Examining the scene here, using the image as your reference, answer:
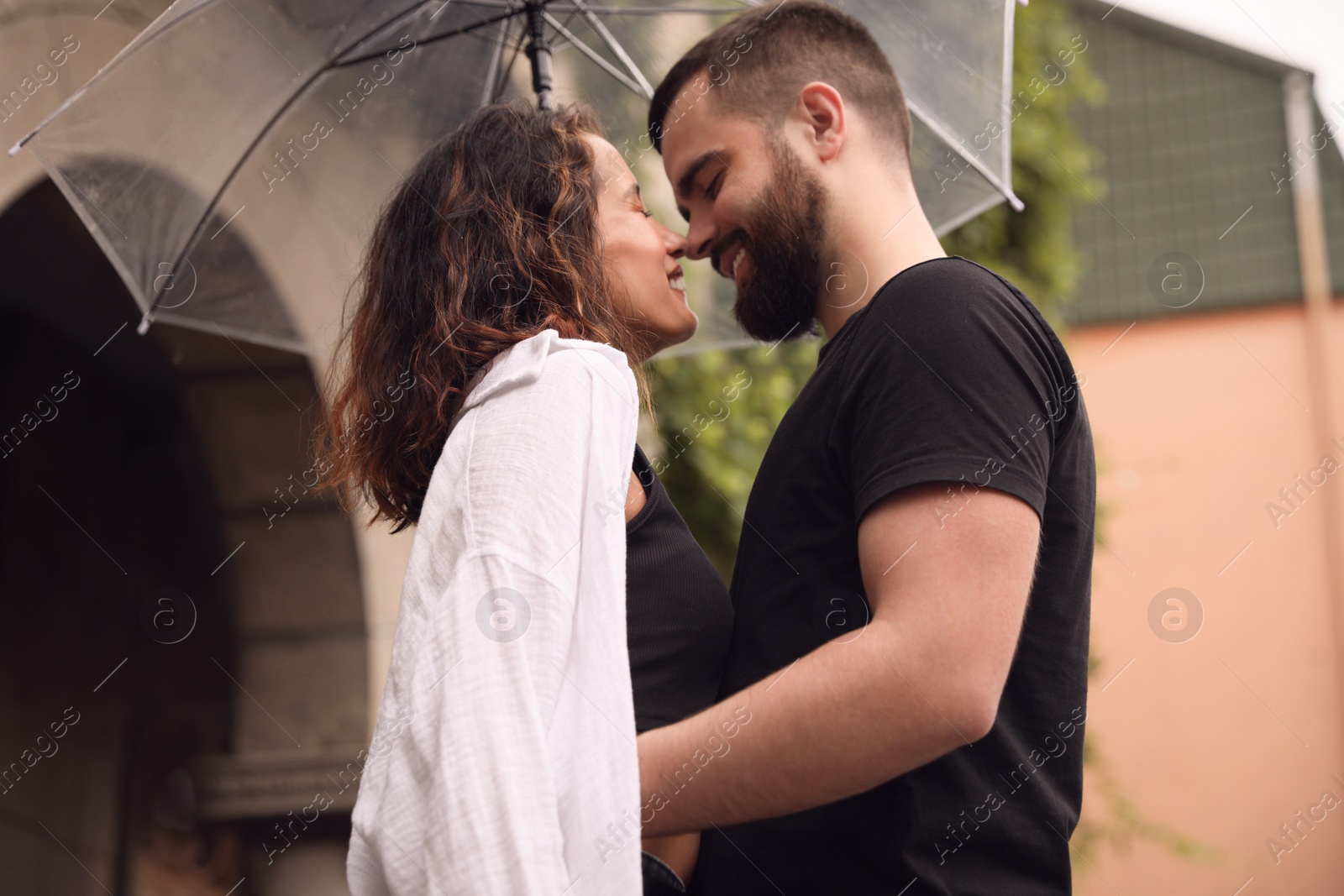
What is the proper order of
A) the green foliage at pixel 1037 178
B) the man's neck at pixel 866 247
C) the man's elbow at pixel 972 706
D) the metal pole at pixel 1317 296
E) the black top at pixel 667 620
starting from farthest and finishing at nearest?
the metal pole at pixel 1317 296 → the green foliage at pixel 1037 178 → the man's neck at pixel 866 247 → the black top at pixel 667 620 → the man's elbow at pixel 972 706

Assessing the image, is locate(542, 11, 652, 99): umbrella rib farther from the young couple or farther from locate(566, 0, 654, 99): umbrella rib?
the young couple

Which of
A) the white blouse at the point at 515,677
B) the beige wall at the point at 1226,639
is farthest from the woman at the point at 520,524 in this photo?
the beige wall at the point at 1226,639

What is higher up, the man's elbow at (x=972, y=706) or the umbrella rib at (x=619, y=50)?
the umbrella rib at (x=619, y=50)

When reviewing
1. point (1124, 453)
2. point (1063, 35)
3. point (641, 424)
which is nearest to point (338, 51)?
point (641, 424)

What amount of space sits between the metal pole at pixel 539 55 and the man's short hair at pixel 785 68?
0.25m

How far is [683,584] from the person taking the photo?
4.98 feet

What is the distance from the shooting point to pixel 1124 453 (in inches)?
413

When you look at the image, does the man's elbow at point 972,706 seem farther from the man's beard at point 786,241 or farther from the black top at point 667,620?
the man's beard at point 786,241

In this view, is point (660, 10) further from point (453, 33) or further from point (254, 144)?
point (254, 144)

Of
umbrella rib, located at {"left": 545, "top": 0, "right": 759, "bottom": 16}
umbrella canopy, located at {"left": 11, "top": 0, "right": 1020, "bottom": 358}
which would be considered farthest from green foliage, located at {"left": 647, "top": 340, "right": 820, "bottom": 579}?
umbrella rib, located at {"left": 545, "top": 0, "right": 759, "bottom": 16}

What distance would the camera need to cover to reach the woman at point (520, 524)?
105 cm

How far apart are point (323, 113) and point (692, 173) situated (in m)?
0.91

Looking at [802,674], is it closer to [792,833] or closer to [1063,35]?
[792,833]

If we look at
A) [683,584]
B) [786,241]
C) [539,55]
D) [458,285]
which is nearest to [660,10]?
[539,55]
